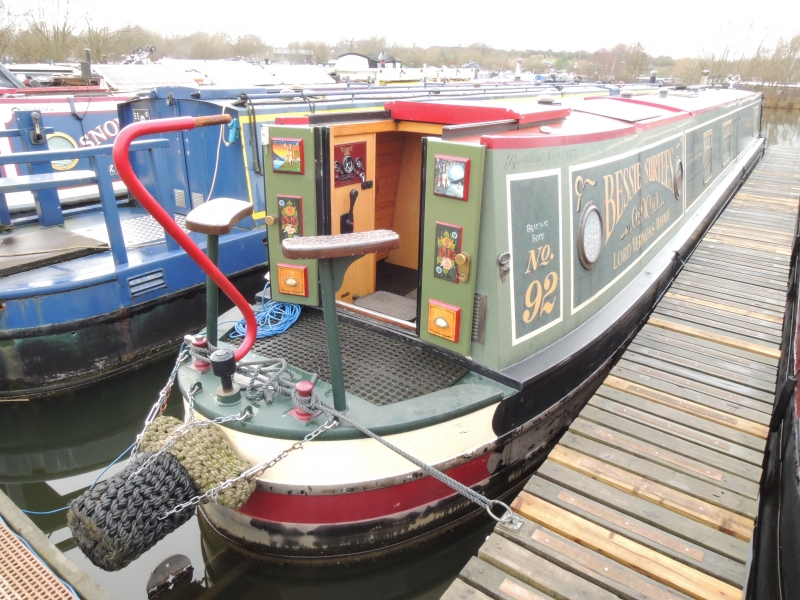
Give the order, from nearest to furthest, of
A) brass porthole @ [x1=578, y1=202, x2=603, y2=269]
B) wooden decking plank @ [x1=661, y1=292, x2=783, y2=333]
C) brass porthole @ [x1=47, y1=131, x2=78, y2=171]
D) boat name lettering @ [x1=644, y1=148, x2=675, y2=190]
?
brass porthole @ [x1=578, y1=202, x2=603, y2=269] → wooden decking plank @ [x1=661, y1=292, x2=783, y2=333] → boat name lettering @ [x1=644, y1=148, x2=675, y2=190] → brass porthole @ [x1=47, y1=131, x2=78, y2=171]

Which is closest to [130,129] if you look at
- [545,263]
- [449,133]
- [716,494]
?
[449,133]

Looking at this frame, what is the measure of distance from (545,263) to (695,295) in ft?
7.59

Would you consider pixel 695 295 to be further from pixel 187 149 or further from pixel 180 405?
pixel 187 149

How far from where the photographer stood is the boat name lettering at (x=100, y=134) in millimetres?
7625

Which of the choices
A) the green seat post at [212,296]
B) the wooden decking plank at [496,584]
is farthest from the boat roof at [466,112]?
the wooden decking plank at [496,584]

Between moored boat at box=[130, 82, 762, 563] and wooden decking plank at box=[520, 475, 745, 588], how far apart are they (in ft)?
1.56

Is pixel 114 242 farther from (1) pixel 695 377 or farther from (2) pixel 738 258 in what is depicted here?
(2) pixel 738 258

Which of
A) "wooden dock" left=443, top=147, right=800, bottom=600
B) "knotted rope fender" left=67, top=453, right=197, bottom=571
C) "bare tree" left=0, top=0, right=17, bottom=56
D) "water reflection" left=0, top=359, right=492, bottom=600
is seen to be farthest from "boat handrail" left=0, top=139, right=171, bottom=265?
"bare tree" left=0, top=0, right=17, bottom=56

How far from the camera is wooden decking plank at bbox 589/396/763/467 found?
9.89 ft

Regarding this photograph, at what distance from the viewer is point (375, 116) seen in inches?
150

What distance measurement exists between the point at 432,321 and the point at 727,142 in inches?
296

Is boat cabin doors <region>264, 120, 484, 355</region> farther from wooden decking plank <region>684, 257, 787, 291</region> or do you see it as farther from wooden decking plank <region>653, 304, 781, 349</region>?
wooden decking plank <region>684, 257, 787, 291</region>

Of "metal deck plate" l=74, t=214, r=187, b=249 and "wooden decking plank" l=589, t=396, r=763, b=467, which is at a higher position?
"metal deck plate" l=74, t=214, r=187, b=249

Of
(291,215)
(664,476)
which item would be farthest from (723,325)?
(291,215)
